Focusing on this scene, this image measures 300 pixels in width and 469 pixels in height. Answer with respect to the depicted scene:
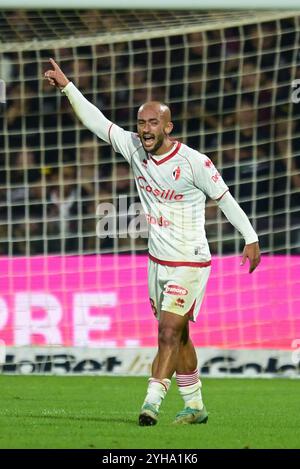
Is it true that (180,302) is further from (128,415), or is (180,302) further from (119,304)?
(119,304)

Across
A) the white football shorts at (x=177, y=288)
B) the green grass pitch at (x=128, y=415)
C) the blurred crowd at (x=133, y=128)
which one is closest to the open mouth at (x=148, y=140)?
the white football shorts at (x=177, y=288)

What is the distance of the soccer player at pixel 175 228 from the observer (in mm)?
7371

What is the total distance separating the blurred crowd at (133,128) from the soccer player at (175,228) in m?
5.19

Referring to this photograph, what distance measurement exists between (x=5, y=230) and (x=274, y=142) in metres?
2.88

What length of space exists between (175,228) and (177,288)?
353 millimetres

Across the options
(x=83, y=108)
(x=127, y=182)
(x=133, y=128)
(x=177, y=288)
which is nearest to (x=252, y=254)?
(x=177, y=288)

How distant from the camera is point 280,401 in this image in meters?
9.78

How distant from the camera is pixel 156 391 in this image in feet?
23.7

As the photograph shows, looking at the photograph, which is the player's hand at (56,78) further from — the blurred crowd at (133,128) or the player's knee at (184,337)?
the blurred crowd at (133,128)

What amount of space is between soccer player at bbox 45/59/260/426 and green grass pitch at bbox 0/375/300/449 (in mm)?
374

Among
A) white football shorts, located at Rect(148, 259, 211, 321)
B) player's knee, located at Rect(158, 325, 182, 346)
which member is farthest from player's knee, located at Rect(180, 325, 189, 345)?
player's knee, located at Rect(158, 325, 182, 346)

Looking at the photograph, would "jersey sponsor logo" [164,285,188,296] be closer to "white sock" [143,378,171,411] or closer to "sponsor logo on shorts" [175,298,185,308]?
"sponsor logo on shorts" [175,298,185,308]
